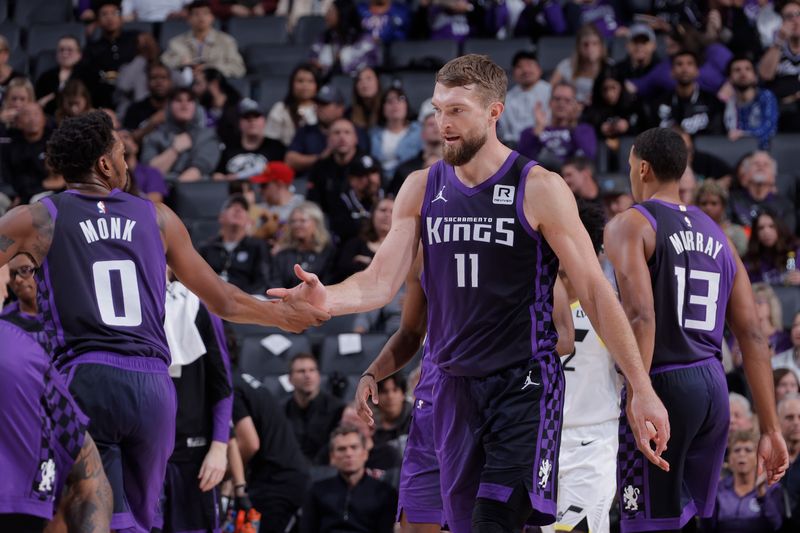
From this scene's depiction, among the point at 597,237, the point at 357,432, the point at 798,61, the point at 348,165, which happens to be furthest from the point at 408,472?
the point at 798,61

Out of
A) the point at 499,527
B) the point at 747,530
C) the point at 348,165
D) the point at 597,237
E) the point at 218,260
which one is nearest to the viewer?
the point at 499,527

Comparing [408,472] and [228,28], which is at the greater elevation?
[228,28]

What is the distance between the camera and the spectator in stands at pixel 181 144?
14.5 m

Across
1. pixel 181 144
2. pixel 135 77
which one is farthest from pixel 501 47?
pixel 135 77

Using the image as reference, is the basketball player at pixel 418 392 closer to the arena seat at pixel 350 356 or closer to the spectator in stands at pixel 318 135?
the arena seat at pixel 350 356

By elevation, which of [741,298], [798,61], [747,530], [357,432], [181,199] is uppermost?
[798,61]

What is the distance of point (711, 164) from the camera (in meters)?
13.0

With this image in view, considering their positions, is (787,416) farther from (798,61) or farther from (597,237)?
(798,61)

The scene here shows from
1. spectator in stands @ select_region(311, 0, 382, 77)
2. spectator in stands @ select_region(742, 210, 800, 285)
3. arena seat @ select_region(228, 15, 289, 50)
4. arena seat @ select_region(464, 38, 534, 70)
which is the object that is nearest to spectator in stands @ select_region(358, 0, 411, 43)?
spectator in stands @ select_region(311, 0, 382, 77)

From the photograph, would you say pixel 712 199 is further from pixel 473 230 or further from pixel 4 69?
pixel 4 69

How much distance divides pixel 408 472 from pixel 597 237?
178cm

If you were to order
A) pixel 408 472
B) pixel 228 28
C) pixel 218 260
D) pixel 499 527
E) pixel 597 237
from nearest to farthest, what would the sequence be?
pixel 499 527, pixel 408 472, pixel 597 237, pixel 218 260, pixel 228 28

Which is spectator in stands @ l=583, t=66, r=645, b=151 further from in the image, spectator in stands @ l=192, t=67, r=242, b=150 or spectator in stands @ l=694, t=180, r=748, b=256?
spectator in stands @ l=192, t=67, r=242, b=150

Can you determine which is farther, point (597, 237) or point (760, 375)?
point (597, 237)
